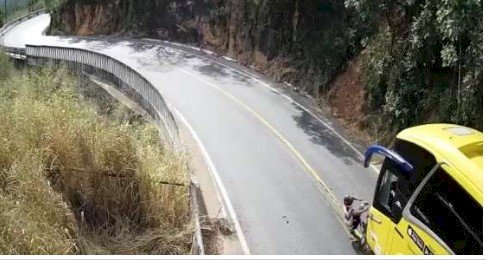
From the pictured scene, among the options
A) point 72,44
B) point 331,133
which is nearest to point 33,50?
point 72,44

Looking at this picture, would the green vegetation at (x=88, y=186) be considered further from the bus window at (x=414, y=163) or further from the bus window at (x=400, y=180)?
the bus window at (x=414, y=163)

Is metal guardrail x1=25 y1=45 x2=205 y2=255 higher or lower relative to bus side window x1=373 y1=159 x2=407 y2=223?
lower

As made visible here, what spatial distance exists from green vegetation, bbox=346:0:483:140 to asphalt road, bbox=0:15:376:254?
2.13 m

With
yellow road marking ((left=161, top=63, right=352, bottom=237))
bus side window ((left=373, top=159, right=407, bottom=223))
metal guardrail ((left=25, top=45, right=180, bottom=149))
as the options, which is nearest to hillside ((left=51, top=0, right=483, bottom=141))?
yellow road marking ((left=161, top=63, right=352, bottom=237))

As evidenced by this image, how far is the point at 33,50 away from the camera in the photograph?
3334cm

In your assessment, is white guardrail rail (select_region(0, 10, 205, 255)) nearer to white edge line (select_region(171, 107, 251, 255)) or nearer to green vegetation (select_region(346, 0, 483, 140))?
white edge line (select_region(171, 107, 251, 255))

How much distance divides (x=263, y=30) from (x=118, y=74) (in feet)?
24.1

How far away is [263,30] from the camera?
87.0 feet

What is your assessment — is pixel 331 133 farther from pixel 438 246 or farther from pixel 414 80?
pixel 438 246

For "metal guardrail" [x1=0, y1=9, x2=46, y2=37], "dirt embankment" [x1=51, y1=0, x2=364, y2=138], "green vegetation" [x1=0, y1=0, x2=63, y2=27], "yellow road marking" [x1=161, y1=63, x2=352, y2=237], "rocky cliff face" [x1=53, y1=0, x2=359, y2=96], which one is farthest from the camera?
"metal guardrail" [x1=0, y1=9, x2=46, y2=37]

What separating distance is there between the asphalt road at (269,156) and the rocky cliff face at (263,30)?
155 cm

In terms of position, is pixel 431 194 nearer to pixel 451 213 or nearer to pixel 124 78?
pixel 451 213

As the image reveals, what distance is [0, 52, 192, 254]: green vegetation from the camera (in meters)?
11.8

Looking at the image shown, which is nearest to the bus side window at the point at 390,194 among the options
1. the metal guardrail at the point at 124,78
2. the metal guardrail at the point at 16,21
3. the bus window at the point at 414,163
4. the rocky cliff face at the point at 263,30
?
the bus window at the point at 414,163
